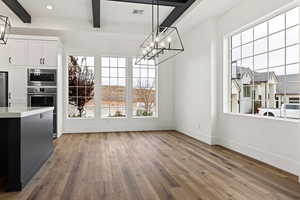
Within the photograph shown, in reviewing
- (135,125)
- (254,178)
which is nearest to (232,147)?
(254,178)

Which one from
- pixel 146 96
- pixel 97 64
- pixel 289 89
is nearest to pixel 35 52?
pixel 97 64

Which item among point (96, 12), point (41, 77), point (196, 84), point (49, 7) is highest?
point (49, 7)

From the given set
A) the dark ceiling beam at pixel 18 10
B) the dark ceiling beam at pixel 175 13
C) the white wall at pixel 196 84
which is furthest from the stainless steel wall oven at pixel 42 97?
the white wall at pixel 196 84

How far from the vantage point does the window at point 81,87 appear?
687cm

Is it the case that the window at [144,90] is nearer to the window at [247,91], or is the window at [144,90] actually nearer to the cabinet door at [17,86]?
the cabinet door at [17,86]

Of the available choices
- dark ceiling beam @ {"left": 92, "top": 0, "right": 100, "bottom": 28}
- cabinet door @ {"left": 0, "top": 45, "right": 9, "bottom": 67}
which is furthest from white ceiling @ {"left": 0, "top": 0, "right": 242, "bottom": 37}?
cabinet door @ {"left": 0, "top": 45, "right": 9, "bottom": 67}

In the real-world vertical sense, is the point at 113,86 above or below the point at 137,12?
below

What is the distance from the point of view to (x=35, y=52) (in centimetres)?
563

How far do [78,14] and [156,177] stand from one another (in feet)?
14.9

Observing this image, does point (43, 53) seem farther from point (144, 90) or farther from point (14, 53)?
point (144, 90)

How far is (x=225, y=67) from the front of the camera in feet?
15.9

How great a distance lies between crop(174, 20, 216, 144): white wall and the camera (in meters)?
5.07

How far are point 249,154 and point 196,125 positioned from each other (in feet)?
6.22

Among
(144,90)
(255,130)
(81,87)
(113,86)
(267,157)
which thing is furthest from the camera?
(144,90)
